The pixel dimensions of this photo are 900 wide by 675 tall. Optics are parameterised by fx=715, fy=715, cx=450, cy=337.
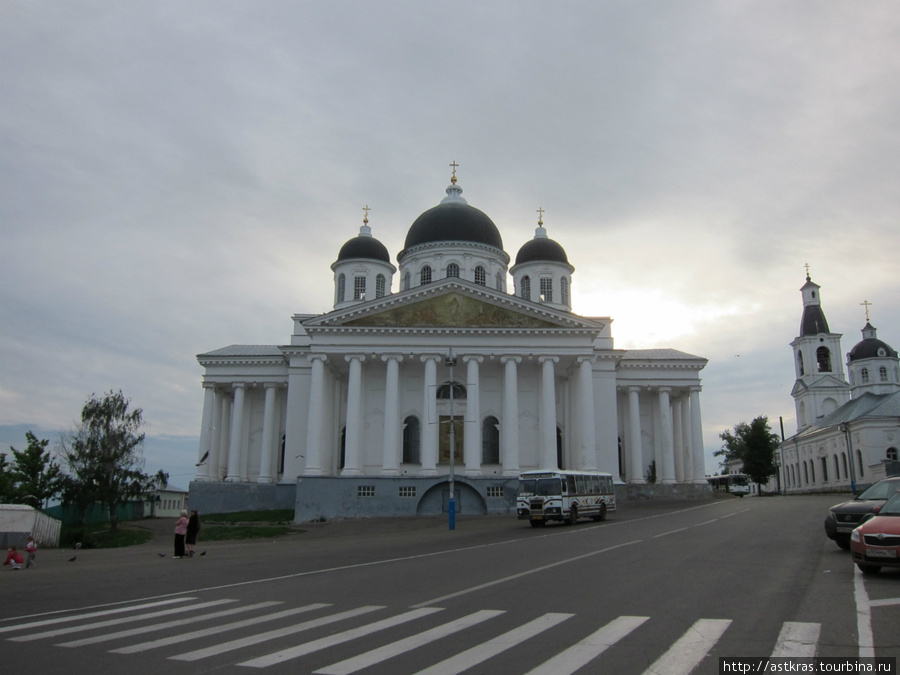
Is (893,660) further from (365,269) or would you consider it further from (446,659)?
(365,269)

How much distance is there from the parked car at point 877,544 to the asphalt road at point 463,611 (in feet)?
1.11

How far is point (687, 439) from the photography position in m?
54.2

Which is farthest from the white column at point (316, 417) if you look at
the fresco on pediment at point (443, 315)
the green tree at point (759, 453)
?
the green tree at point (759, 453)

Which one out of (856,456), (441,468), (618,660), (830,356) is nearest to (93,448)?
(441,468)

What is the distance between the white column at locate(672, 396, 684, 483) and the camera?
53.9m

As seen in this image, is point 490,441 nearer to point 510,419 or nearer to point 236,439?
point 510,419

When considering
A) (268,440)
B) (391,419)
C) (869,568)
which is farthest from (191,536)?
(268,440)

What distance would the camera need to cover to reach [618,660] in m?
7.15

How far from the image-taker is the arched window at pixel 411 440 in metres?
46.2

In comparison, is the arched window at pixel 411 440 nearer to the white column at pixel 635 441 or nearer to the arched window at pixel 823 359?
the white column at pixel 635 441

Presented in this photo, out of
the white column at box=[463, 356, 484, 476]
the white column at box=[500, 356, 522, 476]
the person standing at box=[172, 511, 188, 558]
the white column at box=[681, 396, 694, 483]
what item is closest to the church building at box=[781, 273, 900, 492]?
the white column at box=[681, 396, 694, 483]

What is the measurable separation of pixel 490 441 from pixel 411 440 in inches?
203

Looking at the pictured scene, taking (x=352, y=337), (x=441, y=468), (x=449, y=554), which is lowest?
(x=449, y=554)

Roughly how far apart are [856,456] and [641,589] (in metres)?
80.1
